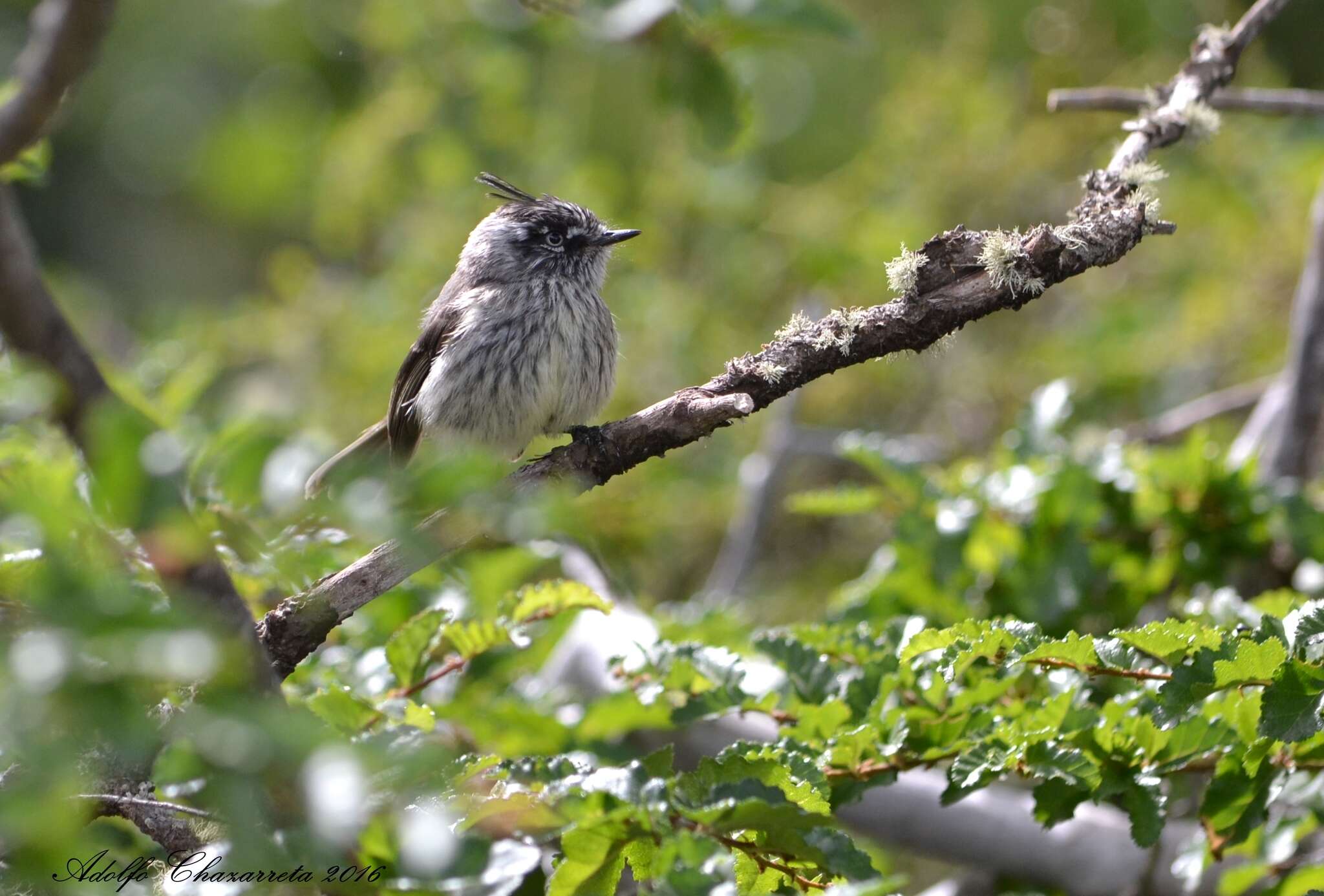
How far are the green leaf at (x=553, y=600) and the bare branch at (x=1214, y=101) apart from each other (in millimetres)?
1419

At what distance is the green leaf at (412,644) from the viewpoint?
2195mm

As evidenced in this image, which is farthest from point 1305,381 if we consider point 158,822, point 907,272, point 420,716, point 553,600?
point 158,822

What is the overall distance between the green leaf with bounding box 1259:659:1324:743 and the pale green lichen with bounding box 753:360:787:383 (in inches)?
33.9

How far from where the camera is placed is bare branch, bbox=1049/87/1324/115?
252 cm

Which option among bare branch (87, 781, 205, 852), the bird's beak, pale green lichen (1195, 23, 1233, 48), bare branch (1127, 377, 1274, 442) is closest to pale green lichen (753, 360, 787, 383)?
bare branch (87, 781, 205, 852)

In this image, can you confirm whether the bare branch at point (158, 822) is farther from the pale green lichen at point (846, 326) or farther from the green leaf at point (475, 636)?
the pale green lichen at point (846, 326)

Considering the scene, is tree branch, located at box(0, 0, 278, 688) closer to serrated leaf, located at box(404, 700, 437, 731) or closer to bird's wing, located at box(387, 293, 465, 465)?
serrated leaf, located at box(404, 700, 437, 731)

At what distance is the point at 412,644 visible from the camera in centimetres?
222

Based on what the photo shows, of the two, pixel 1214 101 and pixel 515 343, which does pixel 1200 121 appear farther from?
pixel 515 343

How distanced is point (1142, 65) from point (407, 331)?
3595mm

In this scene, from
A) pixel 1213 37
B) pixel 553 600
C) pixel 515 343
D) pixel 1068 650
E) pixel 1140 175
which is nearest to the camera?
pixel 1068 650

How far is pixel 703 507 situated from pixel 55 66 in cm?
385

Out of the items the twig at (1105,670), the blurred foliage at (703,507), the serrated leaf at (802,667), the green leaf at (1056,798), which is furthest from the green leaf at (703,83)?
the green leaf at (1056,798)

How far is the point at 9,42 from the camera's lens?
423 inches
